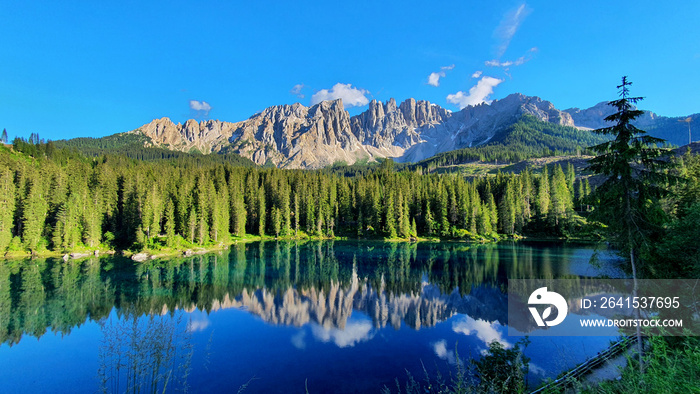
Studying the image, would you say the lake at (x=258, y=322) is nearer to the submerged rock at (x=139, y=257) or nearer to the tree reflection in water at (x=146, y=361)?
the tree reflection in water at (x=146, y=361)

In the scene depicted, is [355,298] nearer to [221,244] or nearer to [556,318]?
[556,318]

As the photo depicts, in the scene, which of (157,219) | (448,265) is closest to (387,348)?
(448,265)

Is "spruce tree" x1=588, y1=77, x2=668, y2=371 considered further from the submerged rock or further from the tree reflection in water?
the submerged rock

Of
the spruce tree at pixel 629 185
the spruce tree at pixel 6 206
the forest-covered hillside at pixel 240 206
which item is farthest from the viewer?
the forest-covered hillside at pixel 240 206

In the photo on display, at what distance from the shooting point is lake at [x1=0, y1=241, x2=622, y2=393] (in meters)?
17.8

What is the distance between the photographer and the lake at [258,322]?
58.5 ft

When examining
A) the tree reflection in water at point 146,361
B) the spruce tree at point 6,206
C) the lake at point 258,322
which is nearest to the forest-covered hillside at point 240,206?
the spruce tree at point 6,206

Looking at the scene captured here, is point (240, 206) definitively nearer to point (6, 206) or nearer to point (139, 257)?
point (139, 257)

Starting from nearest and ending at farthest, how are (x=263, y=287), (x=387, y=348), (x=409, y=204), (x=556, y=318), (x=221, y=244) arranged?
(x=387, y=348) → (x=556, y=318) → (x=263, y=287) → (x=221, y=244) → (x=409, y=204)

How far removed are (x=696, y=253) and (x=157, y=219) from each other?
79.1 meters

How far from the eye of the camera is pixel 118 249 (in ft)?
216

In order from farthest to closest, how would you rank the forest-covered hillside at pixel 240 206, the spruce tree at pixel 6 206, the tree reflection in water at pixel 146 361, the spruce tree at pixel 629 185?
the forest-covered hillside at pixel 240 206 < the spruce tree at pixel 6 206 < the spruce tree at pixel 629 185 < the tree reflection in water at pixel 146 361

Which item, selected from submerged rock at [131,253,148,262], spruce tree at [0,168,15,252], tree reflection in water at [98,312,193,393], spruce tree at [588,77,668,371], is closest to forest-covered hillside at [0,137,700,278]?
spruce tree at [0,168,15,252]

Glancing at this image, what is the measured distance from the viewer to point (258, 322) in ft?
94.4
